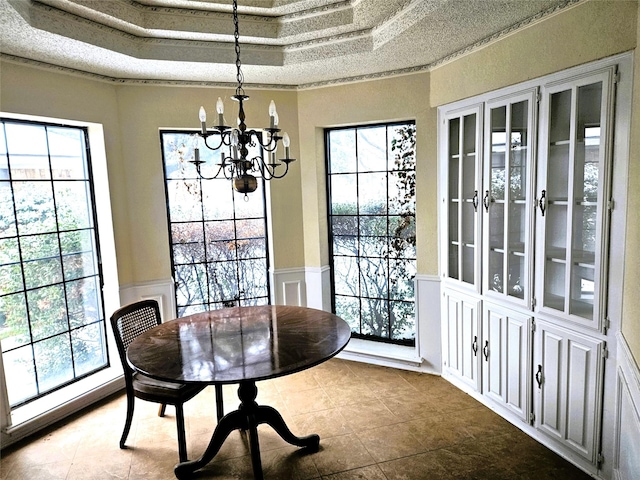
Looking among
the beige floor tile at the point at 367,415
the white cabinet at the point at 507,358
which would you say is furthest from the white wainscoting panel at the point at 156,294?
the white cabinet at the point at 507,358

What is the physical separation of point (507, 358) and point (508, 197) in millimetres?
1132

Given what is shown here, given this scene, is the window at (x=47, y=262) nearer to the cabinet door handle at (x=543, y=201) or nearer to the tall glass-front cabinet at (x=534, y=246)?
the tall glass-front cabinet at (x=534, y=246)

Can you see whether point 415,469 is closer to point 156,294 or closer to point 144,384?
point 144,384

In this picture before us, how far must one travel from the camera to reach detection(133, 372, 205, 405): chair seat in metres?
2.58

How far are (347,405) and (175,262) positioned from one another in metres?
2.02

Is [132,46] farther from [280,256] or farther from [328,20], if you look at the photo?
[280,256]

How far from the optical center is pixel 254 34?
316 cm

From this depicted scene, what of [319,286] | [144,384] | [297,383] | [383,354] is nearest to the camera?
[144,384]

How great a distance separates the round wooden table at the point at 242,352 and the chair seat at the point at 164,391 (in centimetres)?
27

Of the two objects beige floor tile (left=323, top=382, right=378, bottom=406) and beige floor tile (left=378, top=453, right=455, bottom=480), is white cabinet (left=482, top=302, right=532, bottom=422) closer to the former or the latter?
beige floor tile (left=378, top=453, right=455, bottom=480)

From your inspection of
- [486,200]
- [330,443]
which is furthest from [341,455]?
[486,200]

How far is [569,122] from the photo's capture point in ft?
A: 8.28

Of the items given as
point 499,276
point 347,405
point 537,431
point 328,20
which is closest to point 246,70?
point 328,20

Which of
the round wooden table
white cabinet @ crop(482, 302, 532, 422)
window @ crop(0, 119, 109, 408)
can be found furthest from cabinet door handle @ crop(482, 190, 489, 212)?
window @ crop(0, 119, 109, 408)
